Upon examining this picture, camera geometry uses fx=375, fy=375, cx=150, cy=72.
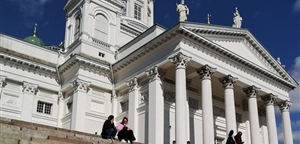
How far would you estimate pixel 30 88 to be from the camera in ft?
84.2

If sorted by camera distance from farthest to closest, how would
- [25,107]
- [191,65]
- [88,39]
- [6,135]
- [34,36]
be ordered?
[34,36] < [88,39] < [25,107] < [191,65] < [6,135]

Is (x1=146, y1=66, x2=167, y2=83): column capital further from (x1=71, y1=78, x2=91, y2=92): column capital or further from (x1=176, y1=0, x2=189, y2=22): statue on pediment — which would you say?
(x1=71, y1=78, x2=91, y2=92): column capital

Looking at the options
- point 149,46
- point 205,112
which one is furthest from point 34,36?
point 205,112

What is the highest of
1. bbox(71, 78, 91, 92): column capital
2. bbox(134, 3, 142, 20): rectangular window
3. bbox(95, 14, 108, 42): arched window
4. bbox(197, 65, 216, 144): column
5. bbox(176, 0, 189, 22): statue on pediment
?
bbox(134, 3, 142, 20): rectangular window

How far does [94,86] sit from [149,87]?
4.75m

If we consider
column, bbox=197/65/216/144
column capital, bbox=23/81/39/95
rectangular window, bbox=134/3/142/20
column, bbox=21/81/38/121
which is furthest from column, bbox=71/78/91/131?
rectangular window, bbox=134/3/142/20

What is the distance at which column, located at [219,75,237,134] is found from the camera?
2283 cm

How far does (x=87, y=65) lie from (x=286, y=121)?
15.6 meters

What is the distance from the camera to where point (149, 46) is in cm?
2334

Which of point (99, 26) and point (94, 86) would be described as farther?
point (99, 26)

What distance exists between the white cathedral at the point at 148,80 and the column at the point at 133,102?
7 cm

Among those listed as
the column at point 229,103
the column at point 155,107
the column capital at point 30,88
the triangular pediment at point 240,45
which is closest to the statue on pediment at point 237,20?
the triangular pediment at point 240,45

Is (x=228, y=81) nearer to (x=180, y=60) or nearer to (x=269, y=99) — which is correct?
(x=180, y=60)

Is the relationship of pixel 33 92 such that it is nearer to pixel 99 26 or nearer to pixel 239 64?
pixel 99 26
